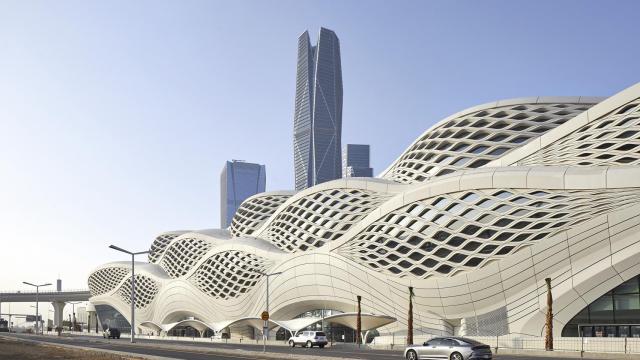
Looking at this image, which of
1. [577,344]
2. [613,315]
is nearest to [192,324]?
[613,315]

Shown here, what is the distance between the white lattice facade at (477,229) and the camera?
51.5 metres

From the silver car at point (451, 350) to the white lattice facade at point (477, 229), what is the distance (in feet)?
85.8

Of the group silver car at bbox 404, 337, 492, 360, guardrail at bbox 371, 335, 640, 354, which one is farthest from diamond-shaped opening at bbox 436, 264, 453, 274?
silver car at bbox 404, 337, 492, 360

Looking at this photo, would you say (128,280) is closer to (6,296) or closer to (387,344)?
(6,296)

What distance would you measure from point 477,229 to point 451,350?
3209 centimetres

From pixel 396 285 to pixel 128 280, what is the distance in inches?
3471

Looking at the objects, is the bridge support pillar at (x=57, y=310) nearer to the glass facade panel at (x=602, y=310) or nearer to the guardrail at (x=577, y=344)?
the guardrail at (x=577, y=344)

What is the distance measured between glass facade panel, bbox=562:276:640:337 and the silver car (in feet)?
86.2

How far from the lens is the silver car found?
27.0 metres

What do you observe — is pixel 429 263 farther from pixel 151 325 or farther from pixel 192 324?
pixel 151 325

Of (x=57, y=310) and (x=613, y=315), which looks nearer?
(x=613, y=315)

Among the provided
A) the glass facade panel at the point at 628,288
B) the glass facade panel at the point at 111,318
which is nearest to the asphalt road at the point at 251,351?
the glass facade panel at the point at 628,288

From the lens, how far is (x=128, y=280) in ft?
456

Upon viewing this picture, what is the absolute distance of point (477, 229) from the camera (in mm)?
58688
